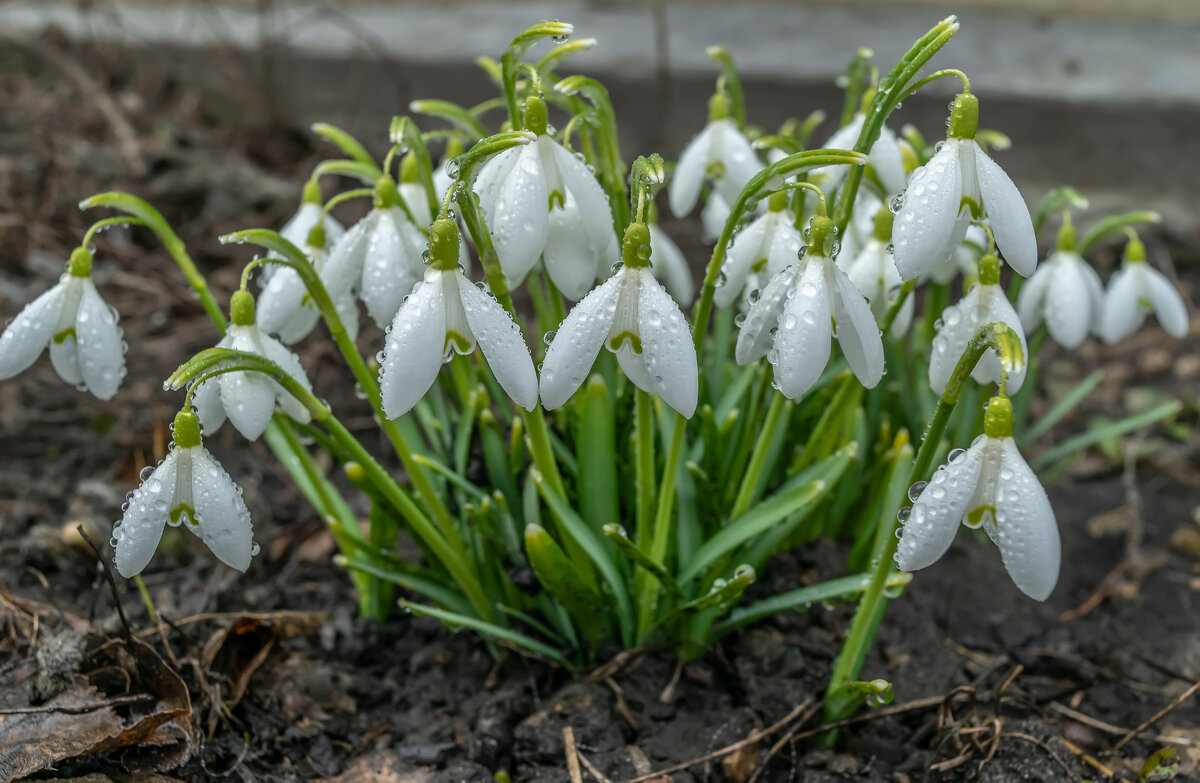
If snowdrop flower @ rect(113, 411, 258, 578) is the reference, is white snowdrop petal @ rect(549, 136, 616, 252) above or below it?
above

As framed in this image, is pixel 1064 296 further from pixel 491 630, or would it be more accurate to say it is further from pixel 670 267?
pixel 491 630

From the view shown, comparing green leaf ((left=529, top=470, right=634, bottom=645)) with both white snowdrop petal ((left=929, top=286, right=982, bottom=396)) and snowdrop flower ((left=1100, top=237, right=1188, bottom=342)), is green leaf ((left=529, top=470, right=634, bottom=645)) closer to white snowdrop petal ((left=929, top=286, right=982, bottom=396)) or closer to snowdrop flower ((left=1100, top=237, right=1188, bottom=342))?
white snowdrop petal ((left=929, top=286, right=982, bottom=396))

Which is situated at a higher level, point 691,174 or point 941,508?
point 691,174

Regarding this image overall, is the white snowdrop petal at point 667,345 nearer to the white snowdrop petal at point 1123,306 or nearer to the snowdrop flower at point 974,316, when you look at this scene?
the snowdrop flower at point 974,316

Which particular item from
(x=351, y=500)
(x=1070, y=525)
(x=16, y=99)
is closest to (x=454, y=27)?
(x=16, y=99)

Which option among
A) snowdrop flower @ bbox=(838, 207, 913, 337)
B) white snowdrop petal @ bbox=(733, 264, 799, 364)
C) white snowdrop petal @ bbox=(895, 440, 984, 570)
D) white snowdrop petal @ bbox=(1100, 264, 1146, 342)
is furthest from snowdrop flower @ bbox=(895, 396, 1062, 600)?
white snowdrop petal @ bbox=(1100, 264, 1146, 342)

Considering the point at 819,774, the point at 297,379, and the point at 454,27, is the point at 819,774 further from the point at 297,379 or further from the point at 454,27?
the point at 454,27

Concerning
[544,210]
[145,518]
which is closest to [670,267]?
[544,210]
